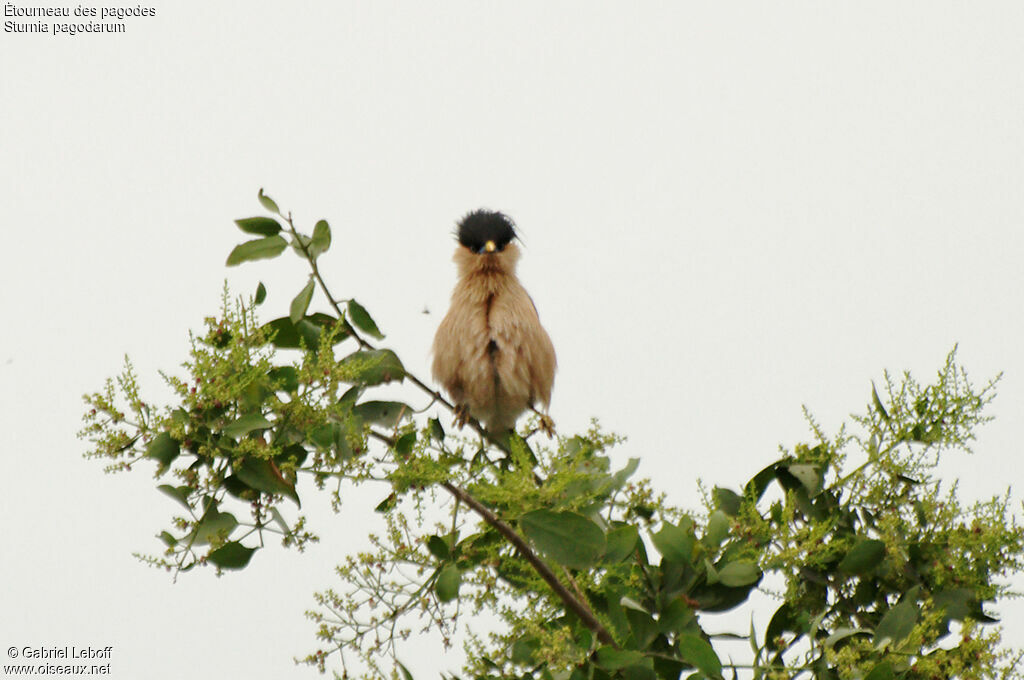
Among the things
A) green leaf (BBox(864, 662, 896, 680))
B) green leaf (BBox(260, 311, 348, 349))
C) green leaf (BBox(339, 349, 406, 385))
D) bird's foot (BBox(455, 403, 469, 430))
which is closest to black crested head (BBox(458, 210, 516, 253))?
bird's foot (BBox(455, 403, 469, 430))

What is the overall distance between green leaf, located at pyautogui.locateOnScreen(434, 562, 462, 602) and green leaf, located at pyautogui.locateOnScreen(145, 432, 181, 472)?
356 millimetres

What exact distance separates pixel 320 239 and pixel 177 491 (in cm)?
42

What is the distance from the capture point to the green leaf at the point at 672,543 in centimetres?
133

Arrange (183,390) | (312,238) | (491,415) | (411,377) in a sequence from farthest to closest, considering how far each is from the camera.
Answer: (491,415)
(411,377)
(312,238)
(183,390)

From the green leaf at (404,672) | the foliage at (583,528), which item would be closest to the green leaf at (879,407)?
the foliage at (583,528)

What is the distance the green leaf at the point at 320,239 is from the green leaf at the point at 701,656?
Result: 0.71 metres

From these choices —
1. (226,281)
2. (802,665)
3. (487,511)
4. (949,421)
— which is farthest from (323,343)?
(949,421)

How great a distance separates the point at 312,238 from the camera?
60.6 inches

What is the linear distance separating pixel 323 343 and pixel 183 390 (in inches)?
6.6

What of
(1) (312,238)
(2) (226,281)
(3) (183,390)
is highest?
(1) (312,238)

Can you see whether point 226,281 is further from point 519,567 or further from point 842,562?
point 842,562

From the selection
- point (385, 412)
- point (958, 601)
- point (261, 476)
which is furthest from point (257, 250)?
point (958, 601)

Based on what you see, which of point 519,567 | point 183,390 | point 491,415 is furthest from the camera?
point 491,415

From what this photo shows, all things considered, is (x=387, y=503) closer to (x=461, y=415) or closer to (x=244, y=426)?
(x=244, y=426)
